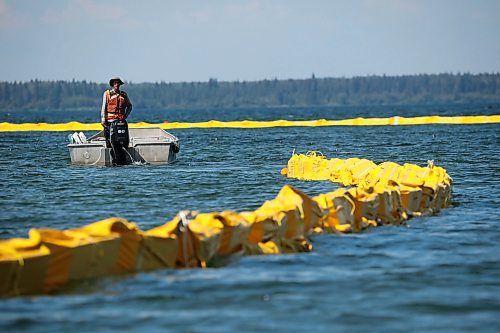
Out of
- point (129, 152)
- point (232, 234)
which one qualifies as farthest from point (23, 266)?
point (129, 152)

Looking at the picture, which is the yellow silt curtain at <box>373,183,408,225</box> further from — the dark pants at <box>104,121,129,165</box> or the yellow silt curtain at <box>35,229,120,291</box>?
the dark pants at <box>104,121,129,165</box>

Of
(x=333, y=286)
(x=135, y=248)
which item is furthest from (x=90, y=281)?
(x=333, y=286)

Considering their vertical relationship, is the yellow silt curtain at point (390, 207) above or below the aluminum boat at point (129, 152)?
above

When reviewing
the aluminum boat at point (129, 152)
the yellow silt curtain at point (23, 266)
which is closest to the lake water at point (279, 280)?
the yellow silt curtain at point (23, 266)

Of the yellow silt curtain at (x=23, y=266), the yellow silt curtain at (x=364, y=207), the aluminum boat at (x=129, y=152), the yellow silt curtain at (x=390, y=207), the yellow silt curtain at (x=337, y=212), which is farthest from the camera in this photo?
the aluminum boat at (x=129, y=152)

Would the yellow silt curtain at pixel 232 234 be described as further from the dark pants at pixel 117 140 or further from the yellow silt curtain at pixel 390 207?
the dark pants at pixel 117 140

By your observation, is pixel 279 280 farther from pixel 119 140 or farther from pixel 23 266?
pixel 119 140

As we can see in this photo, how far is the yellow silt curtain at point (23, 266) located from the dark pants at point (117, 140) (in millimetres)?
16107

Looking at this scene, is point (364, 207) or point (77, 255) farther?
point (364, 207)

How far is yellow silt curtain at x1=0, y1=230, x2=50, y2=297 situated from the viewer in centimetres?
853

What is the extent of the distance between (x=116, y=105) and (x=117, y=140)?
153 centimetres

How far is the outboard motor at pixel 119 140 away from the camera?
2506cm

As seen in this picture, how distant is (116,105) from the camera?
24547mm

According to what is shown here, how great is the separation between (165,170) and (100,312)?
17.8m
